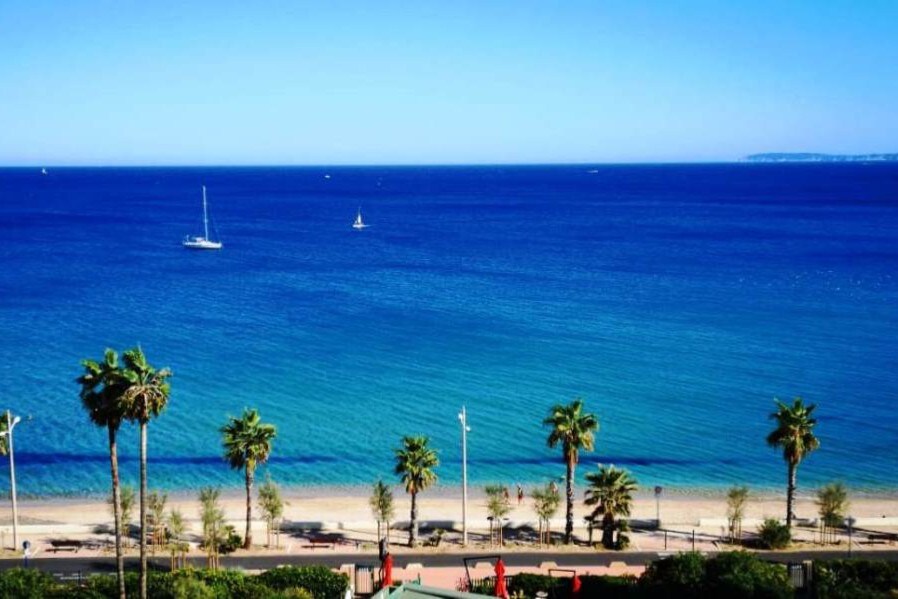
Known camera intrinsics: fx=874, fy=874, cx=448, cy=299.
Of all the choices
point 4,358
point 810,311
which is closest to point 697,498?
point 810,311

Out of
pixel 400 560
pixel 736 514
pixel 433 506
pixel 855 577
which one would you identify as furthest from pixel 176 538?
pixel 855 577

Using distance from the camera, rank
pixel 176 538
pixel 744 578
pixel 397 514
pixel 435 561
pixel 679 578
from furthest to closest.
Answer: pixel 397 514 → pixel 176 538 → pixel 435 561 → pixel 679 578 → pixel 744 578

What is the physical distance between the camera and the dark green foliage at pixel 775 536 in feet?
125

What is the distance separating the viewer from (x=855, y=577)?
98.1 ft

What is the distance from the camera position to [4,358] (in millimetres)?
75375

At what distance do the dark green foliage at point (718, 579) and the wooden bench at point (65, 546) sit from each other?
82.2 ft

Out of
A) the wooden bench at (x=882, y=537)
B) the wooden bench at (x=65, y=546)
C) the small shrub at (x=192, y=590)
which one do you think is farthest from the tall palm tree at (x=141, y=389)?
the wooden bench at (x=882, y=537)

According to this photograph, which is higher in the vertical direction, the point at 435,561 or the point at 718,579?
the point at 718,579

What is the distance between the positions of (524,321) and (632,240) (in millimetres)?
71768

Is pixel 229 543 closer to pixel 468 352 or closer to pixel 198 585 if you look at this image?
pixel 198 585

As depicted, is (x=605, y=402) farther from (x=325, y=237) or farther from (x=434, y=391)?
(x=325, y=237)

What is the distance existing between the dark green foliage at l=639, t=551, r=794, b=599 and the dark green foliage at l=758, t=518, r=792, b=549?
969 cm

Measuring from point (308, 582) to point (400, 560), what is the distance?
23.8 ft

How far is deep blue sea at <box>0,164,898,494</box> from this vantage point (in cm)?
5509
